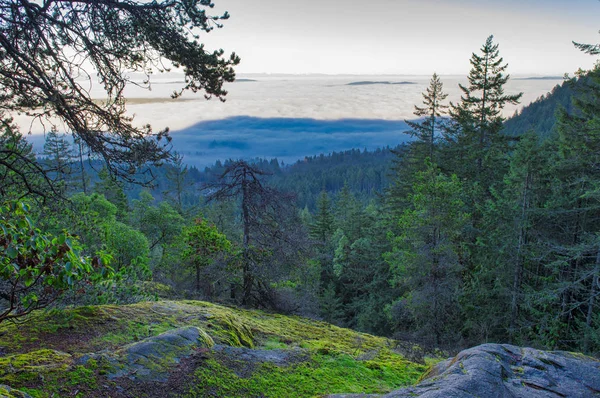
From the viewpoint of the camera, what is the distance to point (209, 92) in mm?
6926

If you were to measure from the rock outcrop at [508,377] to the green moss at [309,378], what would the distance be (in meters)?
1.00

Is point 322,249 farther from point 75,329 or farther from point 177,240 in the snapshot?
point 75,329

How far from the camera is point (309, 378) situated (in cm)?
536

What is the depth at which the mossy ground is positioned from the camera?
3.85 metres

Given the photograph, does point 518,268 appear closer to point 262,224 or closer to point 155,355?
point 262,224

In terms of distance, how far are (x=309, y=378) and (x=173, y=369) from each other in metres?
1.98

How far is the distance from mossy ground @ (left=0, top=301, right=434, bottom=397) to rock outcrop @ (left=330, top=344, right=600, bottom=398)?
1.28m

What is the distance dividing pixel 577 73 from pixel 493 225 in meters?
9.21

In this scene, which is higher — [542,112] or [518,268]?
[542,112]

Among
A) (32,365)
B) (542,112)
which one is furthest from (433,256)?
(542,112)

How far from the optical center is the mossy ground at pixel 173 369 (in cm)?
385

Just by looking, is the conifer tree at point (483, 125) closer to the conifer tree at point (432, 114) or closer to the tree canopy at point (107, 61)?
the conifer tree at point (432, 114)

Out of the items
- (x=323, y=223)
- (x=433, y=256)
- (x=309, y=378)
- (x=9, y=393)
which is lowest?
(x=323, y=223)

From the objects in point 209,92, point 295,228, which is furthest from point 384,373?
point 295,228
